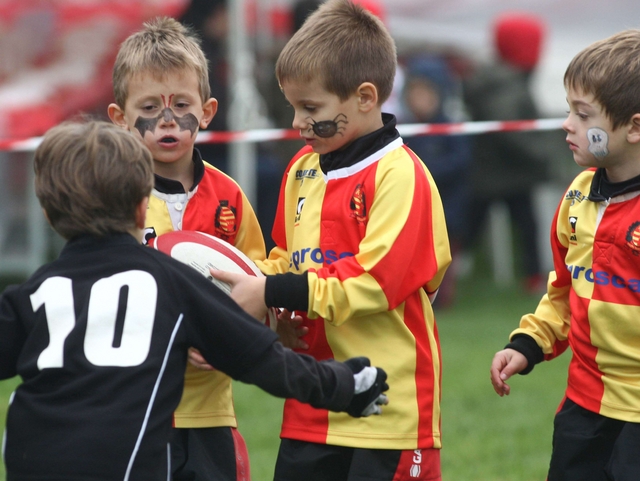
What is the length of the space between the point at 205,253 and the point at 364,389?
2.54 ft

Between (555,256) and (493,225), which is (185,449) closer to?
(555,256)

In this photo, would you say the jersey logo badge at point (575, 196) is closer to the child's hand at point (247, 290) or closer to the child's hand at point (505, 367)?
the child's hand at point (505, 367)

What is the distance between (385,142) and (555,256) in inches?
31.3

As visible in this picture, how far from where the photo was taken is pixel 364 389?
2.81m

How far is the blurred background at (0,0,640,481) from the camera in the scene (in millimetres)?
8586

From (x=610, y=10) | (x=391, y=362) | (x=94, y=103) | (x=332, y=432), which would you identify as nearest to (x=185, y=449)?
(x=332, y=432)

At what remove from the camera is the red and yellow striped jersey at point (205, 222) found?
3.51m

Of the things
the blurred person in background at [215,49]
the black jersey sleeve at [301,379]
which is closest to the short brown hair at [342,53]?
the black jersey sleeve at [301,379]

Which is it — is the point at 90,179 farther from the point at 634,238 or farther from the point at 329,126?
the point at 634,238

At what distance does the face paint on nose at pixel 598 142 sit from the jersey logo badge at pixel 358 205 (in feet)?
2.60

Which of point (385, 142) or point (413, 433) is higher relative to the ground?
point (385, 142)

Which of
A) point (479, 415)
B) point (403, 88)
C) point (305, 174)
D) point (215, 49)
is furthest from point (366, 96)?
point (403, 88)

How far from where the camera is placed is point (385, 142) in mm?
3389

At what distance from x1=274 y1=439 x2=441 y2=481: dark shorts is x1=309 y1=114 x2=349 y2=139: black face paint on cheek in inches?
41.0
